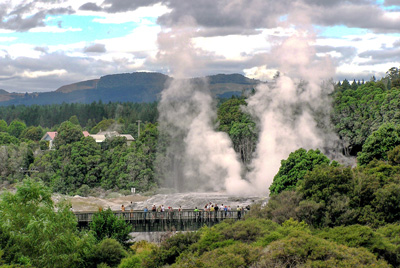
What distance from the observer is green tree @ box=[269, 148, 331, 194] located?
57.1 metres

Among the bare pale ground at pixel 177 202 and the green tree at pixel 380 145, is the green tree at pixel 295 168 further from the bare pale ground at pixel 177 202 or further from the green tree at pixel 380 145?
the bare pale ground at pixel 177 202

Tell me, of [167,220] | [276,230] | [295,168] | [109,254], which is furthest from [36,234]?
[295,168]

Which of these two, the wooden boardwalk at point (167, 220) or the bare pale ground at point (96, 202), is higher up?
the wooden boardwalk at point (167, 220)

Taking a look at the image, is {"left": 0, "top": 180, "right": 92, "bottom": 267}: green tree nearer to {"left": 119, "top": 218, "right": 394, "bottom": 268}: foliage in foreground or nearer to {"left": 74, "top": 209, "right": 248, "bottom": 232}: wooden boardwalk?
{"left": 119, "top": 218, "right": 394, "bottom": 268}: foliage in foreground

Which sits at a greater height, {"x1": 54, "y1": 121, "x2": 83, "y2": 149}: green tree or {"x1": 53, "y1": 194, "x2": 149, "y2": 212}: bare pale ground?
{"x1": 54, "y1": 121, "x2": 83, "y2": 149}: green tree

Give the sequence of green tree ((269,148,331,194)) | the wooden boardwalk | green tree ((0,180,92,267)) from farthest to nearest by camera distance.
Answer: green tree ((269,148,331,194)) → the wooden boardwalk → green tree ((0,180,92,267))

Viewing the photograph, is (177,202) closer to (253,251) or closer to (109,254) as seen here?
(109,254)

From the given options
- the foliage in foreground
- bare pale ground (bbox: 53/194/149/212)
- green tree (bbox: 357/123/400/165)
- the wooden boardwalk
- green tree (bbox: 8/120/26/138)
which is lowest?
bare pale ground (bbox: 53/194/149/212)

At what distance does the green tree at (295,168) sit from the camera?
57.1 m

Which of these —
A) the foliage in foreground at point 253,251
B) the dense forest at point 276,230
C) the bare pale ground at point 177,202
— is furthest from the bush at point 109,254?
the bare pale ground at point 177,202

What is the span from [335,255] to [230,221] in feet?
40.7

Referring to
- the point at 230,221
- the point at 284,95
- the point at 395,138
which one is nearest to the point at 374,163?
the point at 395,138

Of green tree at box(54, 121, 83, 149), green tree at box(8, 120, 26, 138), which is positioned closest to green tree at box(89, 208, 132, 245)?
green tree at box(54, 121, 83, 149)

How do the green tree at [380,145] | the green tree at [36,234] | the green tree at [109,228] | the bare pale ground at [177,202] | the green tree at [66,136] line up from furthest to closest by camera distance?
the green tree at [66,136]
the bare pale ground at [177,202]
the green tree at [380,145]
the green tree at [109,228]
the green tree at [36,234]
